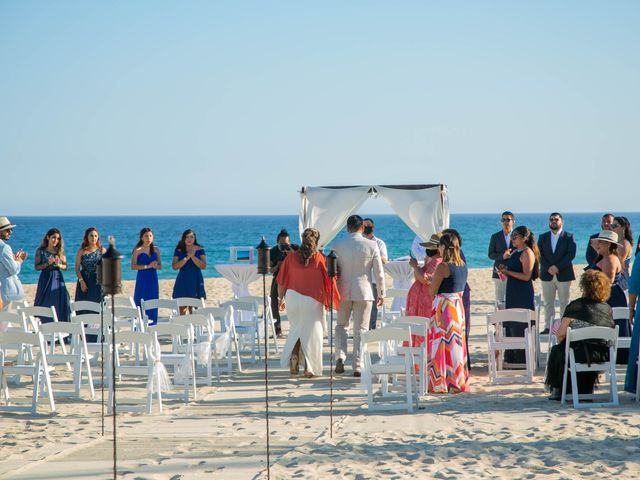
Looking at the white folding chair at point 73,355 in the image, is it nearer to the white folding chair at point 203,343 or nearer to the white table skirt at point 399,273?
the white folding chair at point 203,343

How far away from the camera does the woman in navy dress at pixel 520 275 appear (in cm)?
1048

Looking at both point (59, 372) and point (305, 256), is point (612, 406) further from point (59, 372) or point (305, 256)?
point (59, 372)

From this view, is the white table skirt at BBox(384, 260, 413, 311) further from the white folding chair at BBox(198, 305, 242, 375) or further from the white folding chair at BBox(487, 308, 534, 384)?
the white folding chair at BBox(487, 308, 534, 384)

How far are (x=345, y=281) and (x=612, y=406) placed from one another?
3253mm

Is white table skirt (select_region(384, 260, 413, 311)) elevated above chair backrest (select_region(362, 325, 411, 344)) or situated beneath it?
elevated above

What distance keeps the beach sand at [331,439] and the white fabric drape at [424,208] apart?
5508mm

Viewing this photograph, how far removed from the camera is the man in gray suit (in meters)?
10.3

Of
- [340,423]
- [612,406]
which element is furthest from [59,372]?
[612,406]

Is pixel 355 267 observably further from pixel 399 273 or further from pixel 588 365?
pixel 399 273

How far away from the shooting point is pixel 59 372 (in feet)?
36.2

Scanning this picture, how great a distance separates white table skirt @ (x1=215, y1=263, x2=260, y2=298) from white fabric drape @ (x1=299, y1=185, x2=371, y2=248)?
3.62ft

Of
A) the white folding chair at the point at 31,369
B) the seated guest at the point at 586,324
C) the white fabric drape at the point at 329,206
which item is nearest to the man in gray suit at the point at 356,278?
the seated guest at the point at 586,324

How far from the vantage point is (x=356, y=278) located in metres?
10.3

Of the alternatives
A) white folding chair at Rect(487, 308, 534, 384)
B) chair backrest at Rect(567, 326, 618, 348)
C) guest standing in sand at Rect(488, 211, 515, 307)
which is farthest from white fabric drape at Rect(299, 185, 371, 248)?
chair backrest at Rect(567, 326, 618, 348)
